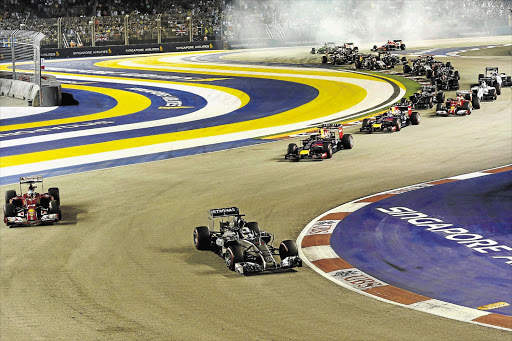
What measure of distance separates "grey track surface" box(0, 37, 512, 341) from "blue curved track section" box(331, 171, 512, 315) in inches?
38.9

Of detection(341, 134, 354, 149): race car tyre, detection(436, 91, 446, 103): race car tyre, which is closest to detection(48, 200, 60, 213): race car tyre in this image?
detection(341, 134, 354, 149): race car tyre

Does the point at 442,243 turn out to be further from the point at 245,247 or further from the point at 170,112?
the point at 170,112

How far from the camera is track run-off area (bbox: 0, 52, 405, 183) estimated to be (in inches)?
965

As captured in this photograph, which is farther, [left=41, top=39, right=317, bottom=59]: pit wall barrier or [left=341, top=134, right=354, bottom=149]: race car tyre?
[left=41, top=39, right=317, bottom=59]: pit wall barrier

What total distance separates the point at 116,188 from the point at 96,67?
3734cm

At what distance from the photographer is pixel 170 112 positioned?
33344 millimetres

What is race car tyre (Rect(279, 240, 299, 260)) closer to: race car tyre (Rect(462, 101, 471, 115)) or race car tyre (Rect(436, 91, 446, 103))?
race car tyre (Rect(462, 101, 471, 115))

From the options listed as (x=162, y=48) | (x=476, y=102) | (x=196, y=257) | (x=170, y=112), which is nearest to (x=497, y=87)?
(x=476, y=102)

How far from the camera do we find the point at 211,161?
73.9ft

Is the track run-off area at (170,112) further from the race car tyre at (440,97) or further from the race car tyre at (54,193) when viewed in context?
the race car tyre at (54,193)

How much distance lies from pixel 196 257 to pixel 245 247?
1054 millimetres

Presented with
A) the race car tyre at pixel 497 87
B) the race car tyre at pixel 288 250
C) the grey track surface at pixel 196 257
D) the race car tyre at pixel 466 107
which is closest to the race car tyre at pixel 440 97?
the race car tyre at pixel 466 107

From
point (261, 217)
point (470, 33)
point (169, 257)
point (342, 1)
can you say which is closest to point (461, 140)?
point (261, 217)

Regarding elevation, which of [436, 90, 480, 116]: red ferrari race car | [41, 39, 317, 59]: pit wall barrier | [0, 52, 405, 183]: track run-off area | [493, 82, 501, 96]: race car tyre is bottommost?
[0, 52, 405, 183]: track run-off area
